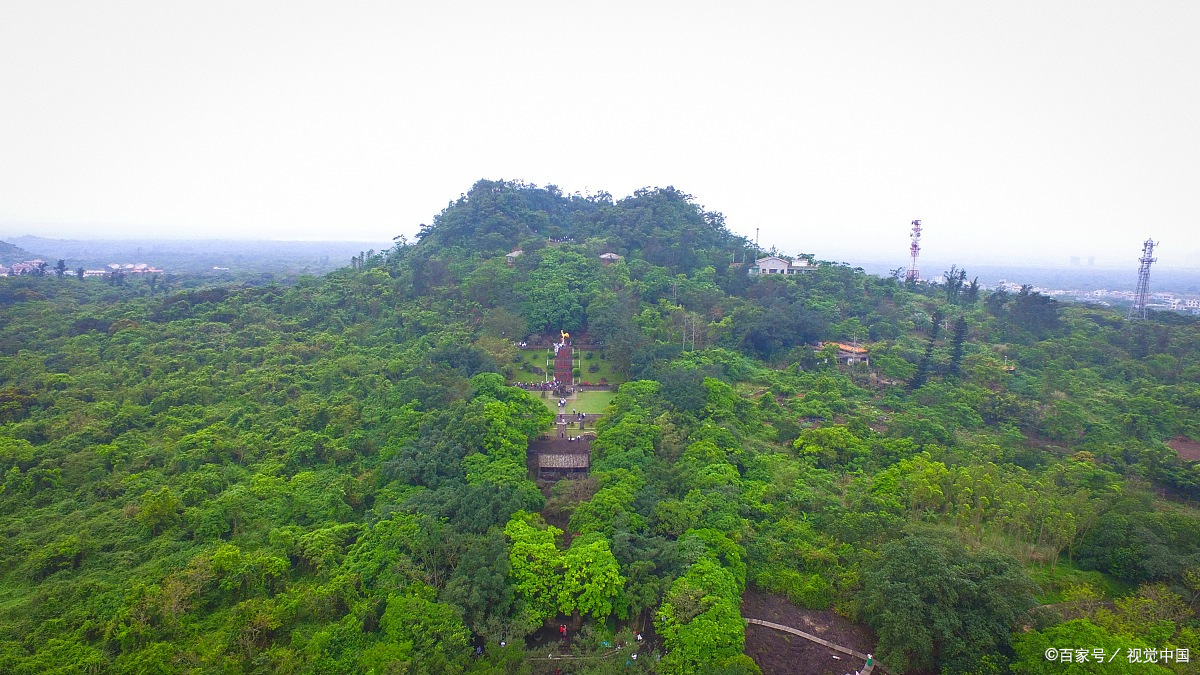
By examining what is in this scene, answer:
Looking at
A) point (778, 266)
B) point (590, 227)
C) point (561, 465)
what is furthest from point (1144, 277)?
point (561, 465)

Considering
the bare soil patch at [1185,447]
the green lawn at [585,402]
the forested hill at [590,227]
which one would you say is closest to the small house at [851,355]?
the bare soil patch at [1185,447]

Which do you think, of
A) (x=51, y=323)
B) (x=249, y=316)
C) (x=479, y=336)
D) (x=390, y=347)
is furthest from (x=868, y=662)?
(x=51, y=323)

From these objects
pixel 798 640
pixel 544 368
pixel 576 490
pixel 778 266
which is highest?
pixel 778 266

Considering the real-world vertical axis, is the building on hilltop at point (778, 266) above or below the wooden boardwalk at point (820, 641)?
above

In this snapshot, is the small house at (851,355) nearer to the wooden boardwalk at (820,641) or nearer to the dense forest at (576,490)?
the dense forest at (576,490)

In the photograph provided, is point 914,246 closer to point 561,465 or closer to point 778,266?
point 778,266

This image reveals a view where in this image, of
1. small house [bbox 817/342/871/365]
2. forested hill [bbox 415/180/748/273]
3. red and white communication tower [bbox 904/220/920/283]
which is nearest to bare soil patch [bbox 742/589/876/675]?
small house [bbox 817/342/871/365]

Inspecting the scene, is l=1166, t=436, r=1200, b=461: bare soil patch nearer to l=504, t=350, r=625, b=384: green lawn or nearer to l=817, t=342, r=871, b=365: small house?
l=817, t=342, r=871, b=365: small house
